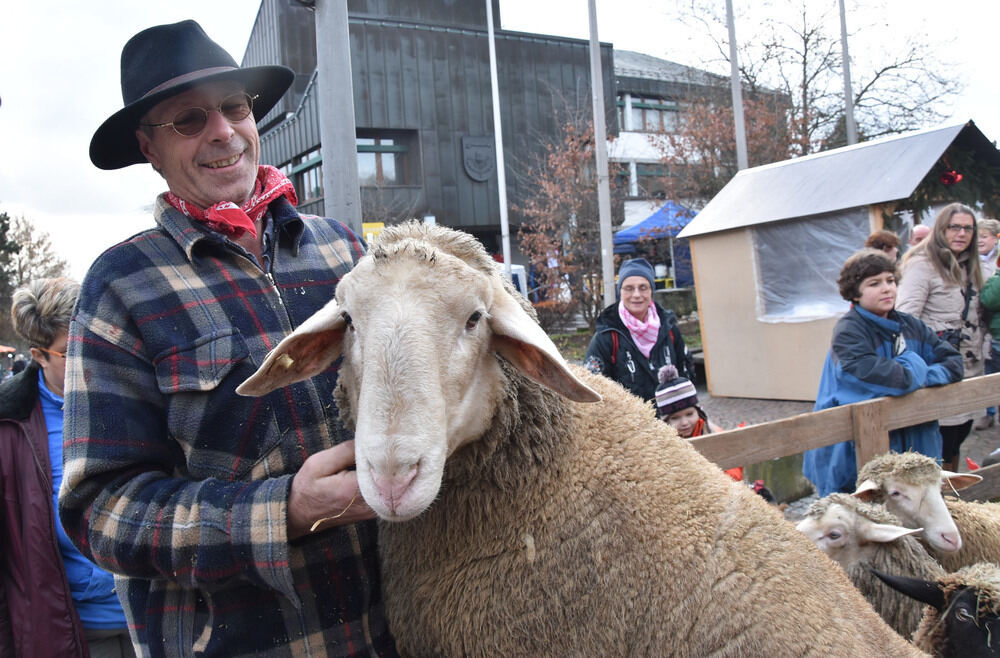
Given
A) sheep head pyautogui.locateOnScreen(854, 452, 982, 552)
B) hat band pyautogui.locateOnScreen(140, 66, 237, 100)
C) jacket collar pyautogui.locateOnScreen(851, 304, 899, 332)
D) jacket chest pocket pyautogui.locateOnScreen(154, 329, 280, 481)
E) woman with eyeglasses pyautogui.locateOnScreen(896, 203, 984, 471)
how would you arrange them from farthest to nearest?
woman with eyeglasses pyautogui.locateOnScreen(896, 203, 984, 471), jacket collar pyautogui.locateOnScreen(851, 304, 899, 332), sheep head pyautogui.locateOnScreen(854, 452, 982, 552), hat band pyautogui.locateOnScreen(140, 66, 237, 100), jacket chest pocket pyautogui.locateOnScreen(154, 329, 280, 481)

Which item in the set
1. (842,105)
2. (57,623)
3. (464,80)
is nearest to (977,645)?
(57,623)

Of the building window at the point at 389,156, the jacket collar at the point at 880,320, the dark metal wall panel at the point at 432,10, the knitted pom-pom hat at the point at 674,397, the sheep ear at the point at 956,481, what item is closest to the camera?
the sheep ear at the point at 956,481

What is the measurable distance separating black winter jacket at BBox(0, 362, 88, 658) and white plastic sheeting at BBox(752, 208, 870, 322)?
26.1 ft

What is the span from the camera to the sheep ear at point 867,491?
305 cm

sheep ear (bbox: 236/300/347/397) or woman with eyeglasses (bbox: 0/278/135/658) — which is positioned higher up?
sheep ear (bbox: 236/300/347/397)

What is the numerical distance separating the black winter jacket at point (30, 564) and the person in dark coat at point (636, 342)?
2.73 metres

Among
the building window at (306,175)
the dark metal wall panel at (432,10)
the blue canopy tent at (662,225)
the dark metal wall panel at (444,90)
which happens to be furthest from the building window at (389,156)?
the blue canopy tent at (662,225)

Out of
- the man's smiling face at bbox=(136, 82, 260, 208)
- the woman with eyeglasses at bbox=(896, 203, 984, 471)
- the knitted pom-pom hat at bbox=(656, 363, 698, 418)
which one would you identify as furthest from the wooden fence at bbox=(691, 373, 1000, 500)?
the man's smiling face at bbox=(136, 82, 260, 208)

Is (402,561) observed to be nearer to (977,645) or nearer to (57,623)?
(57,623)

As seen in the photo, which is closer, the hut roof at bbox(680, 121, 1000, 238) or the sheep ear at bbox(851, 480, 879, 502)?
the sheep ear at bbox(851, 480, 879, 502)

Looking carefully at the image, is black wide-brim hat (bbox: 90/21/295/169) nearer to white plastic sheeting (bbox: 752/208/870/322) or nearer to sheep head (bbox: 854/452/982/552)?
sheep head (bbox: 854/452/982/552)

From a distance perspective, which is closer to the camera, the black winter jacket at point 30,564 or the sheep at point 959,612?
the sheep at point 959,612

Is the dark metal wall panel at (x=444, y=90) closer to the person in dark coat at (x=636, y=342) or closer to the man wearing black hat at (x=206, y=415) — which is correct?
the person in dark coat at (x=636, y=342)

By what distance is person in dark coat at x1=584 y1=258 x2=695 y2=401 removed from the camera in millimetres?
4160
